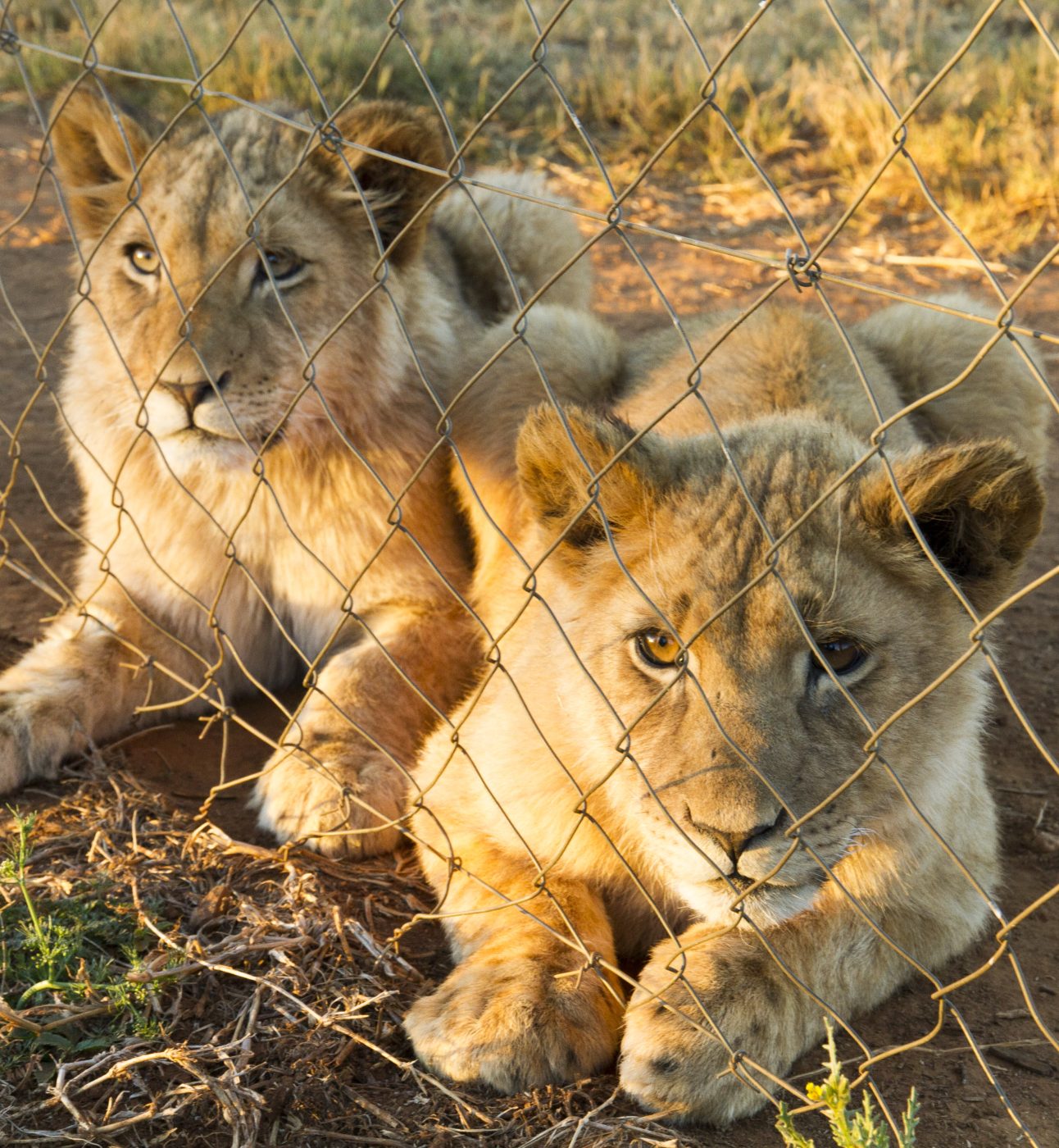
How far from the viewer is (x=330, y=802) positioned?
11.9 ft

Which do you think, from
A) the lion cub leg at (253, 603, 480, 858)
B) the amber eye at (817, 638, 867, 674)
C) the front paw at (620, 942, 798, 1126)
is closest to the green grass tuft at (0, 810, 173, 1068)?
the lion cub leg at (253, 603, 480, 858)

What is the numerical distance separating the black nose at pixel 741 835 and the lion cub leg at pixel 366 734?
3.69ft

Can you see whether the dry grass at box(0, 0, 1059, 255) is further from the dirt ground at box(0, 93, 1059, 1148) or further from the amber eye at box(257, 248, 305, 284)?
the amber eye at box(257, 248, 305, 284)

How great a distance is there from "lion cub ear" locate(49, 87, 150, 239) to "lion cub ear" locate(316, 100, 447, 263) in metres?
0.55

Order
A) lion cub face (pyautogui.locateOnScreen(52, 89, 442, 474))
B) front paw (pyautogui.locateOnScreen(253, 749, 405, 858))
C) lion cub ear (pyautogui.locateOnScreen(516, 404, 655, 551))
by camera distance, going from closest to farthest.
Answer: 1. lion cub ear (pyautogui.locateOnScreen(516, 404, 655, 551))
2. front paw (pyautogui.locateOnScreen(253, 749, 405, 858))
3. lion cub face (pyautogui.locateOnScreen(52, 89, 442, 474))

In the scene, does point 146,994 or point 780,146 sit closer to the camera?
point 146,994

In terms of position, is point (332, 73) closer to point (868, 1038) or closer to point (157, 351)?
point (157, 351)

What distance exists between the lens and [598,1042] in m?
2.80

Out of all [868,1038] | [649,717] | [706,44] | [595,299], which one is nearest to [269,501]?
Answer: [649,717]

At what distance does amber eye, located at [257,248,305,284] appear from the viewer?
3900 mm

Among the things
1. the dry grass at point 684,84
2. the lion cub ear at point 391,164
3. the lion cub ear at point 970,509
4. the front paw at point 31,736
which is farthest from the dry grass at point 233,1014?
the dry grass at point 684,84

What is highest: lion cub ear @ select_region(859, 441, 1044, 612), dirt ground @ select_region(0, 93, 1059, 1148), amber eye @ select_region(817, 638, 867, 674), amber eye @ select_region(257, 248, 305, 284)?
amber eye @ select_region(257, 248, 305, 284)

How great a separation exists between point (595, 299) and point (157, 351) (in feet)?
12.7

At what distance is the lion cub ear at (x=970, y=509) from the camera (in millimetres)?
2377
